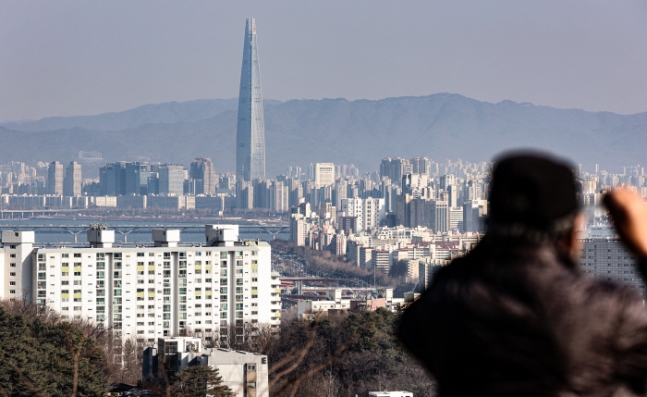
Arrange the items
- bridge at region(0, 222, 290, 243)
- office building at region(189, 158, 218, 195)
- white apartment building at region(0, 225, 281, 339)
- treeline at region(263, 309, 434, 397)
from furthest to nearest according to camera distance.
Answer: office building at region(189, 158, 218, 195) < bridge at region(0, 222, 290, 243) < white apartment building at region(0, 225, 281, 339) < treeline at region(263, 309, 434, 397)

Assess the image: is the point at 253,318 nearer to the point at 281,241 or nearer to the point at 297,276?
the point at 297,276

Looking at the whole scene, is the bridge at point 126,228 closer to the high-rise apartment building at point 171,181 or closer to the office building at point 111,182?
the high-rise apartment building at point 171,181

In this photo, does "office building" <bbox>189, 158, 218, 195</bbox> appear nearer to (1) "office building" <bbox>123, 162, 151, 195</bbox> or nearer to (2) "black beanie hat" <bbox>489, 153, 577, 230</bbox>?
(1) "office building" <bbox>123, 162, 151, 195</bbox>

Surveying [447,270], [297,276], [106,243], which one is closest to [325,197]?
[297,276]

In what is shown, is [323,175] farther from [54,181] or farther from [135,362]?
[135,362]

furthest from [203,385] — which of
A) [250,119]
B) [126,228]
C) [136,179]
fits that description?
[250,119]

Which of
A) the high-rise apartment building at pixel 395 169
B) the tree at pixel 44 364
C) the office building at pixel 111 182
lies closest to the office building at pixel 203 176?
the office building at pixel 111 182

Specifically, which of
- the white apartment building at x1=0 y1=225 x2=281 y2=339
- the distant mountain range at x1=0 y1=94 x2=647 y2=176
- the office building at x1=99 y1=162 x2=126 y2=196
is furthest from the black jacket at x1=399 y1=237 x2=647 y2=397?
the distant mountain range at x1=0 y1=94 x2=647 y2=176
